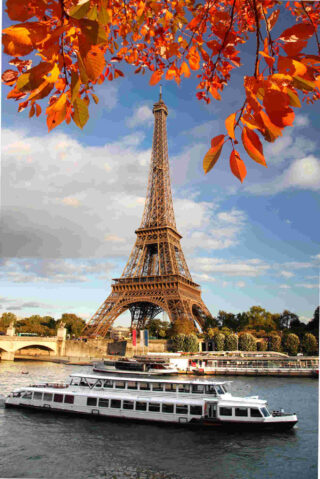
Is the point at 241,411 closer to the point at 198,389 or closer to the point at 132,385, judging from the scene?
the point at 198,389

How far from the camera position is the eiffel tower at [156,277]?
3934 cm

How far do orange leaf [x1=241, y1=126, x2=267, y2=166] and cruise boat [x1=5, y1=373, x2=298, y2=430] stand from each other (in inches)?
572

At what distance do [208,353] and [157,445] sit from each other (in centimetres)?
2635

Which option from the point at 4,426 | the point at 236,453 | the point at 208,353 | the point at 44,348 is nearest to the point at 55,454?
the point at 4,426

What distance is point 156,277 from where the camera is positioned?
40469 mm

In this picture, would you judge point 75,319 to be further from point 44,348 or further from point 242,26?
point 242,26

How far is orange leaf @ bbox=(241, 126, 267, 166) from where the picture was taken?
1.18m

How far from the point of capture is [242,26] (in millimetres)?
3326

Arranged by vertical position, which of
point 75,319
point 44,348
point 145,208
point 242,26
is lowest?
point 44,348

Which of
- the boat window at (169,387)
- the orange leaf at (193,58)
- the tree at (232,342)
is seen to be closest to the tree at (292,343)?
the tree at (232,342)

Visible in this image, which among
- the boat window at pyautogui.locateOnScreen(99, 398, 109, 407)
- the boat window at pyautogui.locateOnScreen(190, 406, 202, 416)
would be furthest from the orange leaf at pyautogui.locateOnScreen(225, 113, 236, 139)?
the boat window at pyautogui.locateOnScreen(99, 398, 109, 407)

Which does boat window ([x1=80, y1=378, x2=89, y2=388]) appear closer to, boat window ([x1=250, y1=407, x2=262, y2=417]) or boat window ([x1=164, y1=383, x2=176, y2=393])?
boat window ([x1=164, y1=383, x2=176, y2=393])

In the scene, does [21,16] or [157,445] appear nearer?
[21,16]

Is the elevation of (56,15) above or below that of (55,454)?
above
